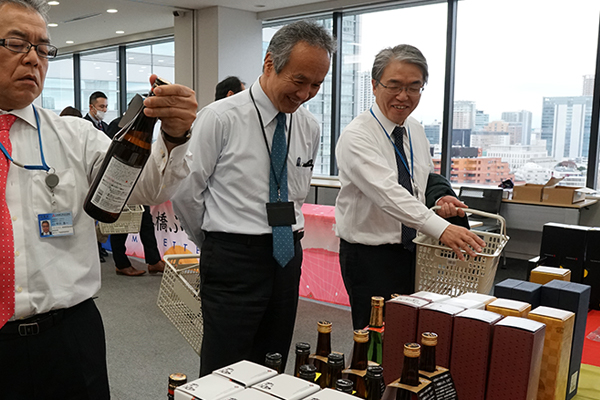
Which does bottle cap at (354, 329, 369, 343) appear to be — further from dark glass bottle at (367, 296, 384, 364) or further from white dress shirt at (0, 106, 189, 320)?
white dress shirt at (0, 106, 189, 320)

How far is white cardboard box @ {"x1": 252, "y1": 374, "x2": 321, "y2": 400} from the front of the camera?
34.6 inches

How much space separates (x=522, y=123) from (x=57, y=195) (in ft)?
20.6

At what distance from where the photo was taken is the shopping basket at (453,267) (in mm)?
1712

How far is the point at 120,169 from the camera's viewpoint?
1.08 m

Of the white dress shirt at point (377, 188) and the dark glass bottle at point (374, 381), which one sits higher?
the white dress shirt at point (377, 188)

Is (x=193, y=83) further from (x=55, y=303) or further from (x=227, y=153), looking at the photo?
(x=55, y=303)

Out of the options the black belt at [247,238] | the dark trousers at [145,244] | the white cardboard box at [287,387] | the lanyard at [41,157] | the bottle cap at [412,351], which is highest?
the lanyard at [41,157]

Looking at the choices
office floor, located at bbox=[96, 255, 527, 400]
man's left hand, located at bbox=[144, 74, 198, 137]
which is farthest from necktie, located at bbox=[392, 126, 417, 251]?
office floor, located at bbox=[96, 255, 527, 400]

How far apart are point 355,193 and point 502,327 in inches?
45.5

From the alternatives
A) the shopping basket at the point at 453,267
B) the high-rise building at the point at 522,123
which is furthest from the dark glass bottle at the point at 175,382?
the high-rise building at the point at 522,123

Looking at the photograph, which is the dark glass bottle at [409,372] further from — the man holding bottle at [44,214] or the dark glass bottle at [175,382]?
the man holding bottle at [44,214]

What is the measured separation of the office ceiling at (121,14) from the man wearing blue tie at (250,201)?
6.54m

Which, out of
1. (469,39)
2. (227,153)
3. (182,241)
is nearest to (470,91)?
(469,39)

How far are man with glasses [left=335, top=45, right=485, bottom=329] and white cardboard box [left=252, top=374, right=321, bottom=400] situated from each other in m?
1.10
